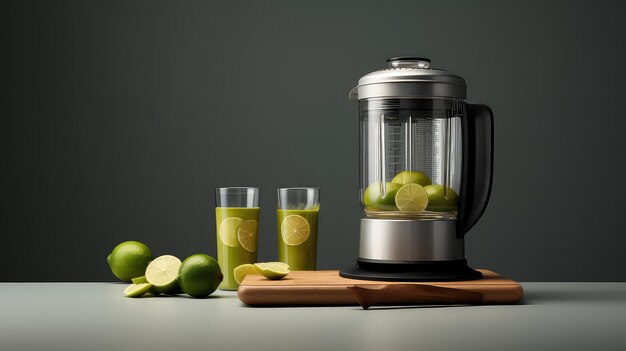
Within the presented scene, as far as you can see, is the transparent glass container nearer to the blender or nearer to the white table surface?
the blender

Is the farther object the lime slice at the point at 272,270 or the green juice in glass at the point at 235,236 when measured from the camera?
the green juice in glass at the point at 235,236

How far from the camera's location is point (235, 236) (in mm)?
1986

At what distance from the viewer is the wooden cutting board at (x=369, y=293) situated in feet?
5.68

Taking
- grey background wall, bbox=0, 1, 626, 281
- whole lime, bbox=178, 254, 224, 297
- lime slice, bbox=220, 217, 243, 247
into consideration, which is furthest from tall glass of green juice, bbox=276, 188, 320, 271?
grey background wall, bbox=0, 1, 626, 281

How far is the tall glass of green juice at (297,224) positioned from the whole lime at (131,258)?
12.6 inches

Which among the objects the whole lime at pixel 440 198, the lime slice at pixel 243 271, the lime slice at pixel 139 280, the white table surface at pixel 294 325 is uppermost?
the whole lime at pixel 440 198

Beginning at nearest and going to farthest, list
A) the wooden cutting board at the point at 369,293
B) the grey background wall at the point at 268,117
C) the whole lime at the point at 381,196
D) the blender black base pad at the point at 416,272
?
the wooden cutting board at the point at 369,293 < the blender black base pad at the point at 416,272 < the whole lime at the point at 381,196 < the grey background wall at the point at 268,117

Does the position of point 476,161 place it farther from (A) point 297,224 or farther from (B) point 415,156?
(A) point 297,224

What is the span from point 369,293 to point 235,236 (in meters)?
0.41

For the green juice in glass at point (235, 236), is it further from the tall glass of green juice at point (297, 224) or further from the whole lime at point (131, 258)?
the whole lime at point (131, 258)

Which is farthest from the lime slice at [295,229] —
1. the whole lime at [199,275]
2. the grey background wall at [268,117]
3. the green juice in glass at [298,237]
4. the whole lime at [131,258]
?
the grey background wall at [268,117]

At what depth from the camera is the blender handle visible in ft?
6.16

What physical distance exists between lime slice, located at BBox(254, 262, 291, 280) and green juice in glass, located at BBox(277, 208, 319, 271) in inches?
6.8

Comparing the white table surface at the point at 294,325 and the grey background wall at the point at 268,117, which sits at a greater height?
the grey background wall at the point at 268,117
